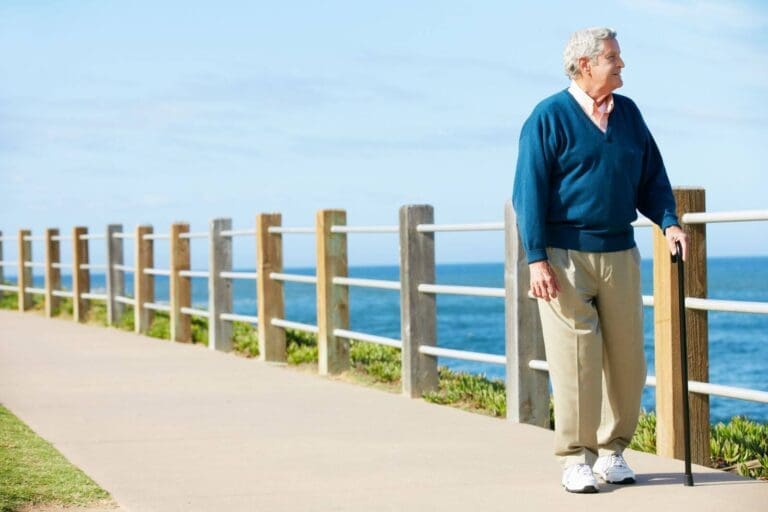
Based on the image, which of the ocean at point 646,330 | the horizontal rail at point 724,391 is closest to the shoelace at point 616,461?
the horizontal rail at point 724,391

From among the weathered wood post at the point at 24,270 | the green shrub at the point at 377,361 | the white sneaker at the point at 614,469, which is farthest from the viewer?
the weathered wood post at the point at 24,270

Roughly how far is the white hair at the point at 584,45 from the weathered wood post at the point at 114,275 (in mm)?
13787

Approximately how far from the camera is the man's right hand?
18.7 feet

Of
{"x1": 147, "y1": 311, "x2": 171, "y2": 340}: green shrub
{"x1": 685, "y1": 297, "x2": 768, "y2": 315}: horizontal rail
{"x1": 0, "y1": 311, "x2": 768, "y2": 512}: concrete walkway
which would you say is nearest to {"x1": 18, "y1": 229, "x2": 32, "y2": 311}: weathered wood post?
{"x1": 147, "y1": 311, "x2": 171, "y2": 340}: green shrub

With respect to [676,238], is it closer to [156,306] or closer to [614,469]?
[614,469]

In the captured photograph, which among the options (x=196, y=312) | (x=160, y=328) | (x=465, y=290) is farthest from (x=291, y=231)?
(x=160, y=328)

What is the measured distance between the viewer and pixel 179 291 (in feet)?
51.8

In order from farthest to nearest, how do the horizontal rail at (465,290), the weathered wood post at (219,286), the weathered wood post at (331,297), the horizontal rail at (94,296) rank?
the horizontal rail at (94,296) < the weathered wood post at (219,286) < the weathered wood post at (331,297) < the horizontal rail at (465,290)

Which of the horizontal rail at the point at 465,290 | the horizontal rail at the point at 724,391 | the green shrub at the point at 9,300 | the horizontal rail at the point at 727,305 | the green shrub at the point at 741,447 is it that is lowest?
the green shrub at the point at 9,300

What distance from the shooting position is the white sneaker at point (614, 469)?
610 centimetres

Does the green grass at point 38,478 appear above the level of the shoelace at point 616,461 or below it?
below

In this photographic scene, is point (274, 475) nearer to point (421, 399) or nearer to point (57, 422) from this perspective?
point (57, 422)

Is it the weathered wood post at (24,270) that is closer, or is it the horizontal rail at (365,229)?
the horizontal rail at (365,229)

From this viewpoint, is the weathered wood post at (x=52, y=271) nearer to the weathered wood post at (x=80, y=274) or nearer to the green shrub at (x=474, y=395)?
the weathered wood post at (x=80, y=274)
